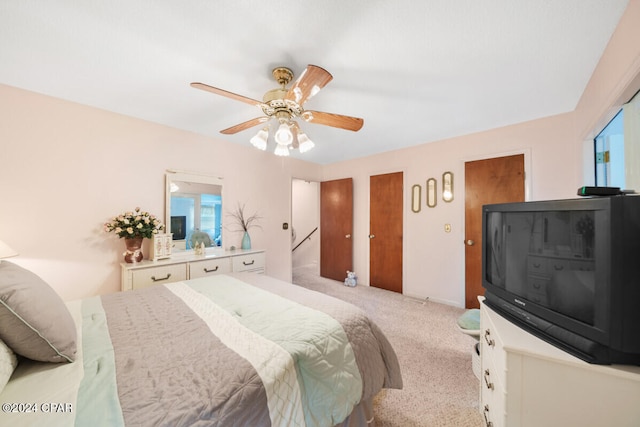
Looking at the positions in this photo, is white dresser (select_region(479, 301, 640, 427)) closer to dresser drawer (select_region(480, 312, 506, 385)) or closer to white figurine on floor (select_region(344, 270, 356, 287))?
dresser drawer (select_region(480, 312, 506, 385))

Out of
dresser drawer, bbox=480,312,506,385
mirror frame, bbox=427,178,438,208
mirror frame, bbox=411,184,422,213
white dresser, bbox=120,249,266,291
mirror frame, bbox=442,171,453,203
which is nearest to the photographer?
dresser drawer, bbox=480,312,506,385

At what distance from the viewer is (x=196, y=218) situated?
2896 millimetres

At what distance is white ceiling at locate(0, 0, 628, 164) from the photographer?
118 centimetres

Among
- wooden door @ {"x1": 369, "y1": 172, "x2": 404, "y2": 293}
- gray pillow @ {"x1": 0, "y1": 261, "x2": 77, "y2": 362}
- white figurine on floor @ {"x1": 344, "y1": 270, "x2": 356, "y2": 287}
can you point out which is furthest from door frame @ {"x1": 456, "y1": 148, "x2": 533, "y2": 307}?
gray pillow @ {"x1": 0, "y1": 261, "x2": 77, "y2": 362}

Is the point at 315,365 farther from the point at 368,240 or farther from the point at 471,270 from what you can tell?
the point at 368,240

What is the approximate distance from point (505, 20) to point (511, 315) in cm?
158

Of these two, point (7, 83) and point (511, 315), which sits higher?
point (7, 83)

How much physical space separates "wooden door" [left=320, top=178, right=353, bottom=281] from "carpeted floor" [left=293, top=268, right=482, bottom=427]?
3.50 feet

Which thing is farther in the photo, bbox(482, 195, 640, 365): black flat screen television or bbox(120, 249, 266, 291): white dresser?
bbox(120, 249, 266, 291): white dresser

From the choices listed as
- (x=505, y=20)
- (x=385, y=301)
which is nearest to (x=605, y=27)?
(x=505, y=20)

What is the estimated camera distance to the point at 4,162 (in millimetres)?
1814

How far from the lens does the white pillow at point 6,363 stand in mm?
715

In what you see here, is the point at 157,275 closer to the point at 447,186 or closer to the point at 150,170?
the point at 150,170

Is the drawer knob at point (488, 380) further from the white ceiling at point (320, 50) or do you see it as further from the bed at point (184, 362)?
the white ceiling at point (320, 50)
